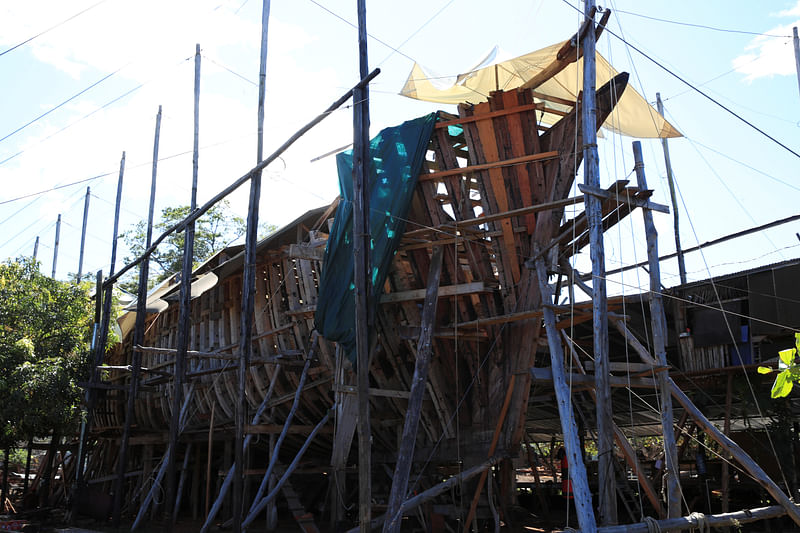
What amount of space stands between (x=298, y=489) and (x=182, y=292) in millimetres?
5922

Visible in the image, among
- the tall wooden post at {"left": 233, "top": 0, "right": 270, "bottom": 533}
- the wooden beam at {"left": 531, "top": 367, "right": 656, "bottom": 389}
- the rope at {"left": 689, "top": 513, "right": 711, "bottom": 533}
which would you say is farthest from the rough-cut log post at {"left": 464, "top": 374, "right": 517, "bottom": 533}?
the tall wooden post at {"left": 233, "top": 0, "right": 270, "bottom": 533}

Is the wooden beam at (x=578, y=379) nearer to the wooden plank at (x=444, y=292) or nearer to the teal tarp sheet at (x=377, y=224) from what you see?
the wooden plank at (x=444, y=292)

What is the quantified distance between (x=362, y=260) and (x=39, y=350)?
10.8 meters

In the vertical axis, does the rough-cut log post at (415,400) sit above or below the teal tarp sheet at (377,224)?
below

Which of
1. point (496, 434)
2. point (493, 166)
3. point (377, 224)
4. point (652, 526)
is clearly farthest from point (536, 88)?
point (652, 526)

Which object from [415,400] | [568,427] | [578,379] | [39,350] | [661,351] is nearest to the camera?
[568,427]

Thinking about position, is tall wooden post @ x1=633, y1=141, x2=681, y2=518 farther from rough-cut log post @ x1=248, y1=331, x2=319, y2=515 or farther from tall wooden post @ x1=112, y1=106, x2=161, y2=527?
tall wooden post @ x1=112, y1=106, x2=161, y2=527

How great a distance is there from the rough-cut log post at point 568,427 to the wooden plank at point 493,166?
178cm

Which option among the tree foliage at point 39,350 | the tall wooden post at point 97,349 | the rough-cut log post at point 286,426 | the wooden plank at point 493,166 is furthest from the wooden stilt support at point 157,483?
the wooden plank at point 493,166

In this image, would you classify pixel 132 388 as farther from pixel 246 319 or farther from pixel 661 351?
pixel 661 351

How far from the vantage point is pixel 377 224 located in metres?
10.3

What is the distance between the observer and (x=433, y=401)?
1086cm

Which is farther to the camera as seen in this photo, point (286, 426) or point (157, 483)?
point (157, 483)

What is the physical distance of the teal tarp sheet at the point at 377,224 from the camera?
10117 millimetres
